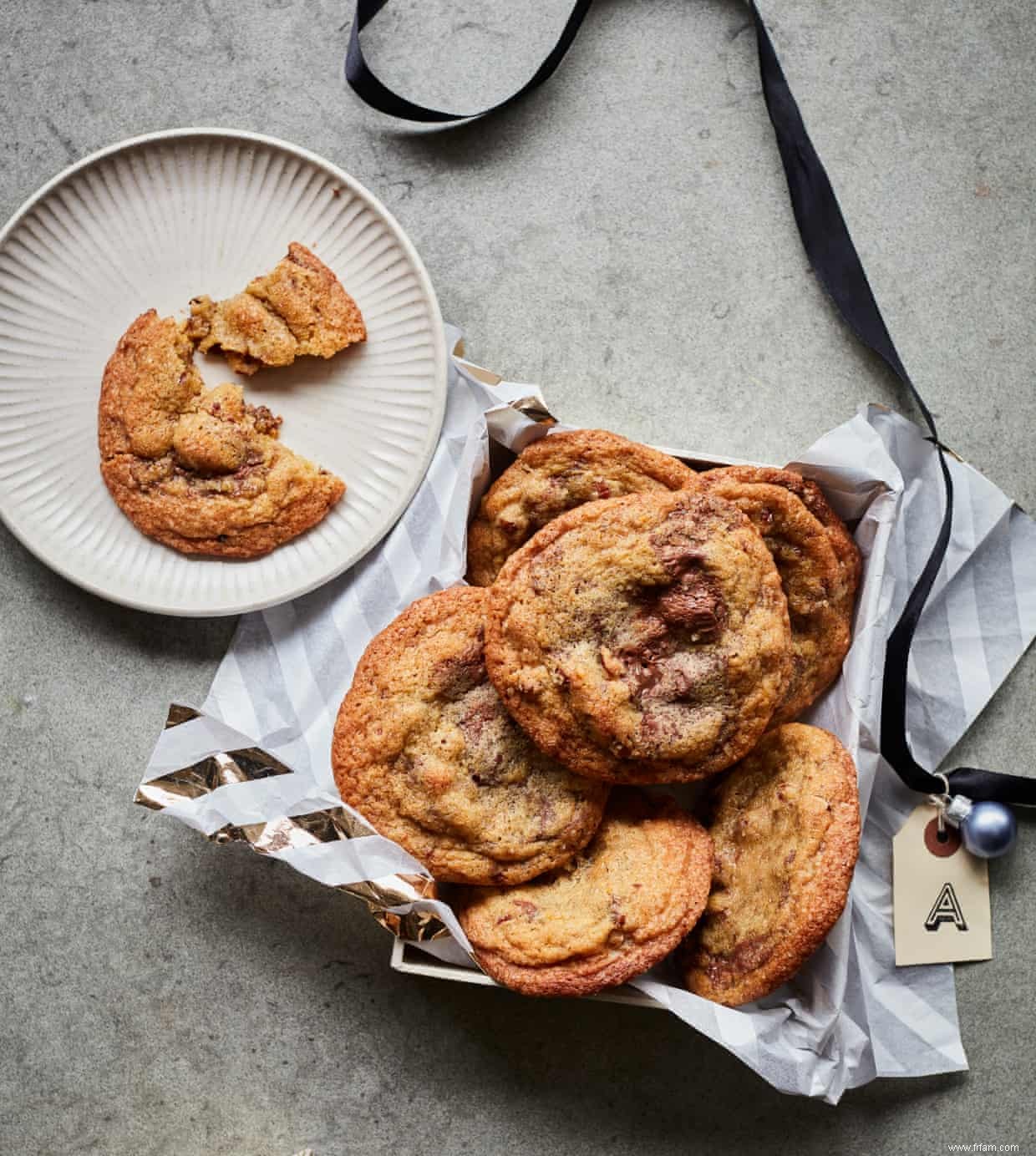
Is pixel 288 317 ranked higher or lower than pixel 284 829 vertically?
higher

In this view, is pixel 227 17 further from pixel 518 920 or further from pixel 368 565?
pixel 518 920

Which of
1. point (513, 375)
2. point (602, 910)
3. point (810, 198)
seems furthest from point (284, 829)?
point (810, 198)

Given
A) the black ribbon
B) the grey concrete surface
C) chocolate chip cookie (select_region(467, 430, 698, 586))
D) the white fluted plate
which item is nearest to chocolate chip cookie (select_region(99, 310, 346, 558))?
the white fluted plate

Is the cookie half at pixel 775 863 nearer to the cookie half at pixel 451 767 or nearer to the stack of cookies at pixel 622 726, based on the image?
the stack of cookies at pixel 622 726

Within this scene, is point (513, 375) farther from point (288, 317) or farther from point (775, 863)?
point (775, 863)

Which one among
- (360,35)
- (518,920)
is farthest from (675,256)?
(518,920)

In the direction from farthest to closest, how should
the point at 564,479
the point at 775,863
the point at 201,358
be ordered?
1. the point at 201,358
2. the point at 564,479
3. the point at 775,863
